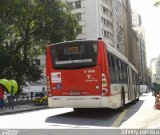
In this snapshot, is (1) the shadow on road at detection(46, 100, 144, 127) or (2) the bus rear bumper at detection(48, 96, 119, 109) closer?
(1) the shadow on road at detection(46, 100, 144, 127)

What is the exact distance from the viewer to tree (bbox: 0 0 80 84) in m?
38.7

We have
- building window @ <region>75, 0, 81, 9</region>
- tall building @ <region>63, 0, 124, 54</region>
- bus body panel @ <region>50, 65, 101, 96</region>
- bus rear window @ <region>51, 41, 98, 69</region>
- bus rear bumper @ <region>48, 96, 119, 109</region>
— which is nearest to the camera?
bus rear bumper @ <region>48, 96, 119, 109</region>

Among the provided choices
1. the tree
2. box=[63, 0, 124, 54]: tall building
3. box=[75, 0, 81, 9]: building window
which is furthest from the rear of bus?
box=[75, 0, 81, 9]: building window

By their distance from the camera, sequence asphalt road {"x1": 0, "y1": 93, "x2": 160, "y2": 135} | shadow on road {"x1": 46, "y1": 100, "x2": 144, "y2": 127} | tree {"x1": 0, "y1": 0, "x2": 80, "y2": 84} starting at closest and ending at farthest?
asphalt road {"x1": 0, "y1": 93, "x2": 160, "y2": 135}
shadow on road {"x1": 46, "y1": 100, "x2": 144, "y2": 127}
tree {"x1": 0, "y1": 0, "x2": 80, "y2": 84}

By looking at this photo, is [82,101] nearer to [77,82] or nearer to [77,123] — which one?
[77,82]

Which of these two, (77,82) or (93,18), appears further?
(93,18)

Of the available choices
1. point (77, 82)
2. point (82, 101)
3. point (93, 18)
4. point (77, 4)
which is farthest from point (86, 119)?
point (77, 4)

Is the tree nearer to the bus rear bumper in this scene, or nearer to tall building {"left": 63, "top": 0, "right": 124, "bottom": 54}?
the bus rear bumper

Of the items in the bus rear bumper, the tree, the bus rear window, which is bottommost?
the bus rear bumper

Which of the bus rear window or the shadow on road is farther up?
the bus rear window

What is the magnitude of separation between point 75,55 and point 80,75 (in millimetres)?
796

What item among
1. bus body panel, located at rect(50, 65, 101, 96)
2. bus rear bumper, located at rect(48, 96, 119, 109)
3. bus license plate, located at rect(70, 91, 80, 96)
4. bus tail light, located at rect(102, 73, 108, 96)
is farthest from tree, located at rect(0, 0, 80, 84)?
bus tail light, located at rect(102, 73, 108, 96)

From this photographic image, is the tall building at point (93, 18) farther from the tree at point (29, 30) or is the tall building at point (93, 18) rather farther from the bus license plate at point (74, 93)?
the bus license plate at point (74, 93)

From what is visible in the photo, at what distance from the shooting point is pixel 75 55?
48.2 feet
